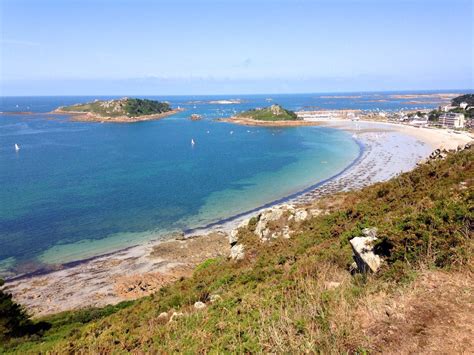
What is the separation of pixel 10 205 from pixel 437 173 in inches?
1761

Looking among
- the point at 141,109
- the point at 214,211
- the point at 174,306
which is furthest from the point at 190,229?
the point at 141,109

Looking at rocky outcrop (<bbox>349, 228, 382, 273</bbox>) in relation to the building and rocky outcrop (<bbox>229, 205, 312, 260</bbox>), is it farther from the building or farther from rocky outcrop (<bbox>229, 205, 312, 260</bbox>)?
the building

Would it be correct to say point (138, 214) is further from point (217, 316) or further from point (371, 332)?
point (371, 332)

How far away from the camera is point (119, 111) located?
6407 inches

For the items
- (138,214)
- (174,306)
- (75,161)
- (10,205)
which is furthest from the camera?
(75,161)

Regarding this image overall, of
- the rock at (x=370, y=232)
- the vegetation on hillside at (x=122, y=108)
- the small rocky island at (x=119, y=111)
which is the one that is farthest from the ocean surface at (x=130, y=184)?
the vegetation on hillside at (x=122, y=108)

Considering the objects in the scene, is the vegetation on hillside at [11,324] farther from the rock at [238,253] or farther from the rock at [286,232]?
the rock at [286,232]

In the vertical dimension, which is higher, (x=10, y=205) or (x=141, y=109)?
(x=141, y=109)

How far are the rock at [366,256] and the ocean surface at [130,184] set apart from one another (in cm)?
2548

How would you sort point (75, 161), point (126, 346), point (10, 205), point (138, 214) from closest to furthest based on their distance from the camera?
1. point (126, 346)
2. point (138, 214)
3. point (10, 205)
4. point (75, 161)

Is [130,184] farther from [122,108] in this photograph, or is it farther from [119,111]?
[122,108]

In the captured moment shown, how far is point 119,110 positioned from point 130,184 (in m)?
127

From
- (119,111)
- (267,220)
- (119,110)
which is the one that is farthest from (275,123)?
(267,220)

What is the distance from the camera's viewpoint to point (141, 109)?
564 ft
